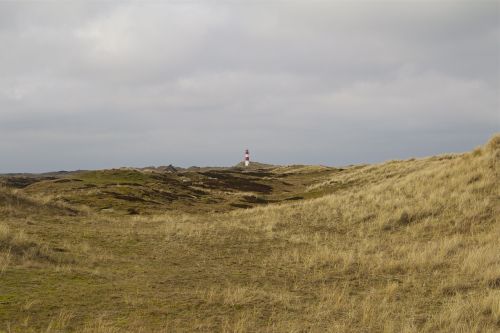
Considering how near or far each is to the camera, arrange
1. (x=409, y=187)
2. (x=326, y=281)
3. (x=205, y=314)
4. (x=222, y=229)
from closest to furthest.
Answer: (x=205, y=314), (x=326, y=281), (x=222, y=229), (x=409, y=187)

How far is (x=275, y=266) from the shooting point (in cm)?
1452

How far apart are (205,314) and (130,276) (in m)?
3.64

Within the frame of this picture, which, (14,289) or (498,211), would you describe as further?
(498,211)

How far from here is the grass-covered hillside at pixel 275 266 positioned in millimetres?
9047

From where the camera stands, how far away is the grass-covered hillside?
29.7ft

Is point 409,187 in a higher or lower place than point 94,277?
higher

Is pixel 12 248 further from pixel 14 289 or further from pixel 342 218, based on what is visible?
pixel 342 218

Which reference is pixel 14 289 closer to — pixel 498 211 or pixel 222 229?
pixel 222 229

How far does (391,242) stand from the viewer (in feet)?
62.8

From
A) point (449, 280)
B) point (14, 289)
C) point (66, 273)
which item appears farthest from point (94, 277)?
point (449, 280)

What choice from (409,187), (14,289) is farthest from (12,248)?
(409,187)

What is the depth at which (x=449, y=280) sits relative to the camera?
12328 mm

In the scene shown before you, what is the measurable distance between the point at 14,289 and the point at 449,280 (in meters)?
10.9

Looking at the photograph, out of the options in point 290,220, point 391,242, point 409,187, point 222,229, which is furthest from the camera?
point 409,187
